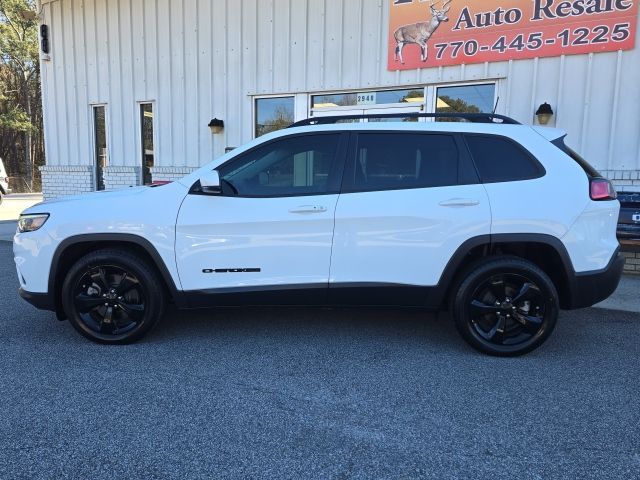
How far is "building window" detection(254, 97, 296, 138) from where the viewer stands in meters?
8.98

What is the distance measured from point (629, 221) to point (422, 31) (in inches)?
163

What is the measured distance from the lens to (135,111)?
10.2m

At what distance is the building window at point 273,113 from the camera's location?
8977mm

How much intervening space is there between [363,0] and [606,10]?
11.7 ft

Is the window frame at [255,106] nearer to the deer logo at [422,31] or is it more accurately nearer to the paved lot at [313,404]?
the deer logo at [422,31]

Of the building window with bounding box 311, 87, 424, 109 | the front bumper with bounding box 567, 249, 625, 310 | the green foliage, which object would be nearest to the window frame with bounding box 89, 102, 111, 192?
the building window with bounding box 311, 87, 424, 109

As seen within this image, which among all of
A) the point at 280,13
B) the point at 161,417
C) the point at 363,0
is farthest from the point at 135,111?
the point at 161,417

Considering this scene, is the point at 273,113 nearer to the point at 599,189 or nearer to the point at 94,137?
the point at 94,137

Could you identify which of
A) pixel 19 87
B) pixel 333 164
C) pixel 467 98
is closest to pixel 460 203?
pixel 333 164

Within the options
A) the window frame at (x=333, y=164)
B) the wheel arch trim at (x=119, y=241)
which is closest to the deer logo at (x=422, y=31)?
the window frame at (x=333, y=164)

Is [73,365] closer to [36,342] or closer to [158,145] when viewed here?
[36,342]

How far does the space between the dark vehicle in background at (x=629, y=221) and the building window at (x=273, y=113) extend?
5.56 metres

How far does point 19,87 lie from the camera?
126 feet

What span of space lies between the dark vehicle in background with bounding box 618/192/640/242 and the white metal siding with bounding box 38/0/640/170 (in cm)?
81
